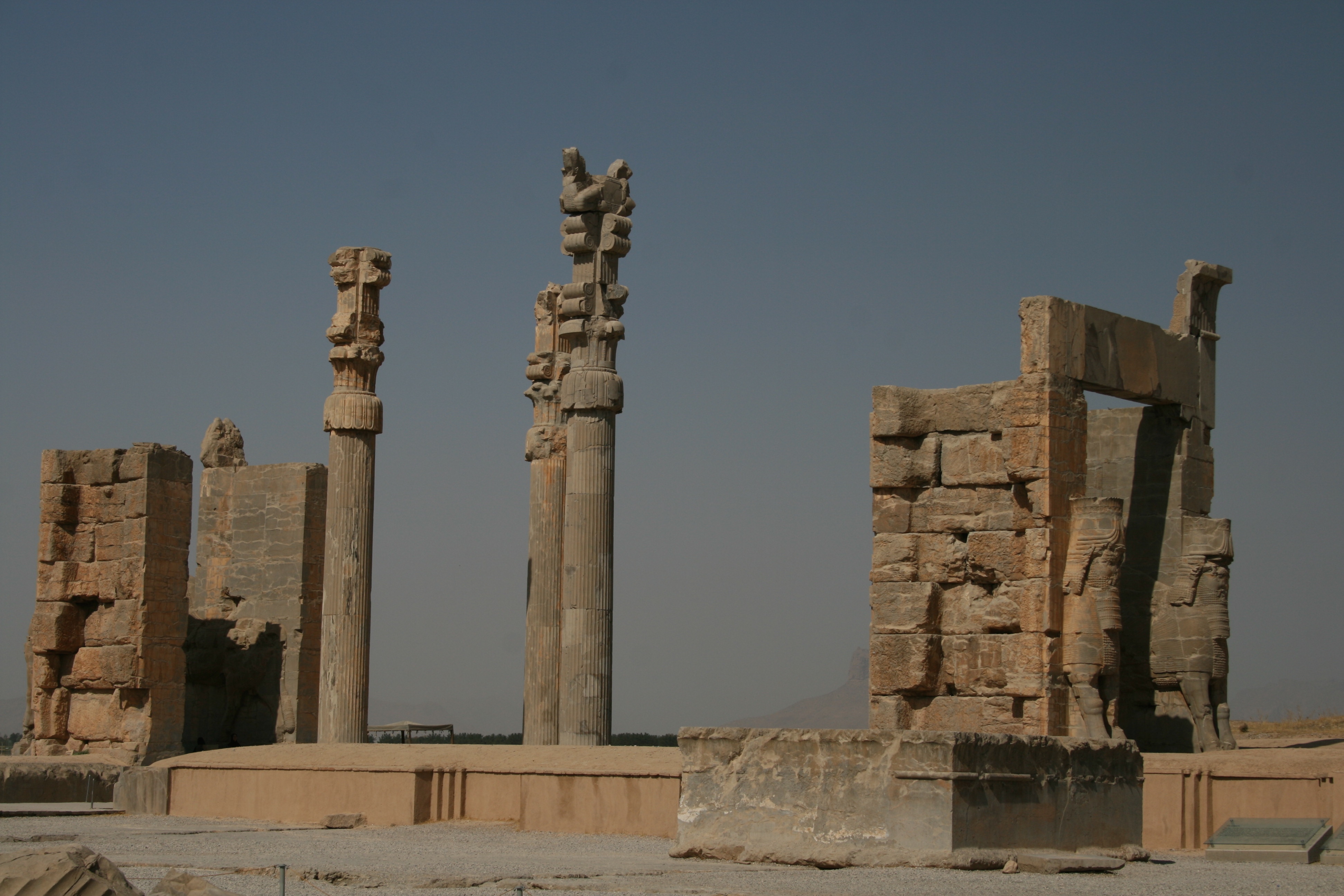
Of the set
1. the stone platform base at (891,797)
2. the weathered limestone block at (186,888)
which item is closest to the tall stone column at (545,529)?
the stone platform base at (891,797)

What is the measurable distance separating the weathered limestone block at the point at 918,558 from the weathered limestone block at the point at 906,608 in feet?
0.25

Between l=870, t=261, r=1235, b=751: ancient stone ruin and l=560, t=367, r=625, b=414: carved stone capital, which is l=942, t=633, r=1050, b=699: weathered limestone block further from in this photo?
l=560, t=367, r=625, b=414: carved stone capital

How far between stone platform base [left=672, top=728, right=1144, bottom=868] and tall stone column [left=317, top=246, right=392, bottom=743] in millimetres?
8814

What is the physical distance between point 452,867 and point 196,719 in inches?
527

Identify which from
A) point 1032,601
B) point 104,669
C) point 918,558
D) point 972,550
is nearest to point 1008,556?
point 972,550

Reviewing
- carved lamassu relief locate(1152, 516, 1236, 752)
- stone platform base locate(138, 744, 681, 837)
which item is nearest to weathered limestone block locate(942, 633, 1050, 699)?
carved lamassu relief locate(1152, 516, 1236, 752)

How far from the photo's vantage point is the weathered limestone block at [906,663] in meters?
15.9

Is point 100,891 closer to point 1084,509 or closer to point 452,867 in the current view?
point 452,867

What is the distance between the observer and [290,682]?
21.4 m

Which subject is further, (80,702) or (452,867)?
(80,702)

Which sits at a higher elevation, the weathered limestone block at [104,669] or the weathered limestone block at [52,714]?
the weathered limestone block at [104,669]

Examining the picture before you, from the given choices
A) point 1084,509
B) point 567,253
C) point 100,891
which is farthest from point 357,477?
point 100,891

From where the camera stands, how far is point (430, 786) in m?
13.5

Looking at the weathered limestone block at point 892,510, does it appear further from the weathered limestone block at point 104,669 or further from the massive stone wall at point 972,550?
the weathered limestone block at point 104,669
